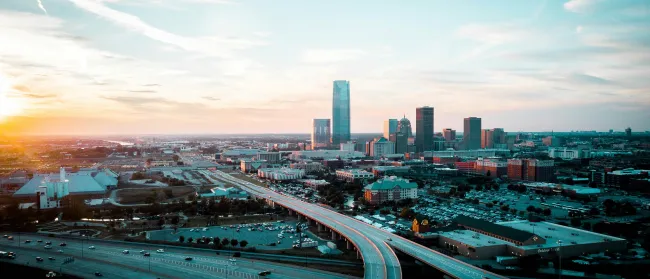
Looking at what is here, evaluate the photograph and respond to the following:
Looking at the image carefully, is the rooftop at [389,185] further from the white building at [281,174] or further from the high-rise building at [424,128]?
the high-rise building at [424,128]

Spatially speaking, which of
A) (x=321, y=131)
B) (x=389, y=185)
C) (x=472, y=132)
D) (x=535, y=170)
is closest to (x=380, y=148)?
(x=472, y=132)

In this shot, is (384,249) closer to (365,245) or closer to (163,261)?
(365,245)

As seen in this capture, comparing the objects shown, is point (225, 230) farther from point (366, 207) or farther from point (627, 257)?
point (627, 257)

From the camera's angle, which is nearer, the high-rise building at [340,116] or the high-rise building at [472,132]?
the high-rise building at [472,132]

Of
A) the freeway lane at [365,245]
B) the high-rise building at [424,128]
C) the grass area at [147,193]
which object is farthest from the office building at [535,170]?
the high-rise building at [424,128]

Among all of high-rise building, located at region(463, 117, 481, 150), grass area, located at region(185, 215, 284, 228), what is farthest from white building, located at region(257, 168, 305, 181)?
high-rise building, located at region(463, 117, 481, 150)

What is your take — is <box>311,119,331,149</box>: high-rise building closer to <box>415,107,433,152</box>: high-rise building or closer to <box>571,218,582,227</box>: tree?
<box>415,107,433,152</box>: high-rise building
